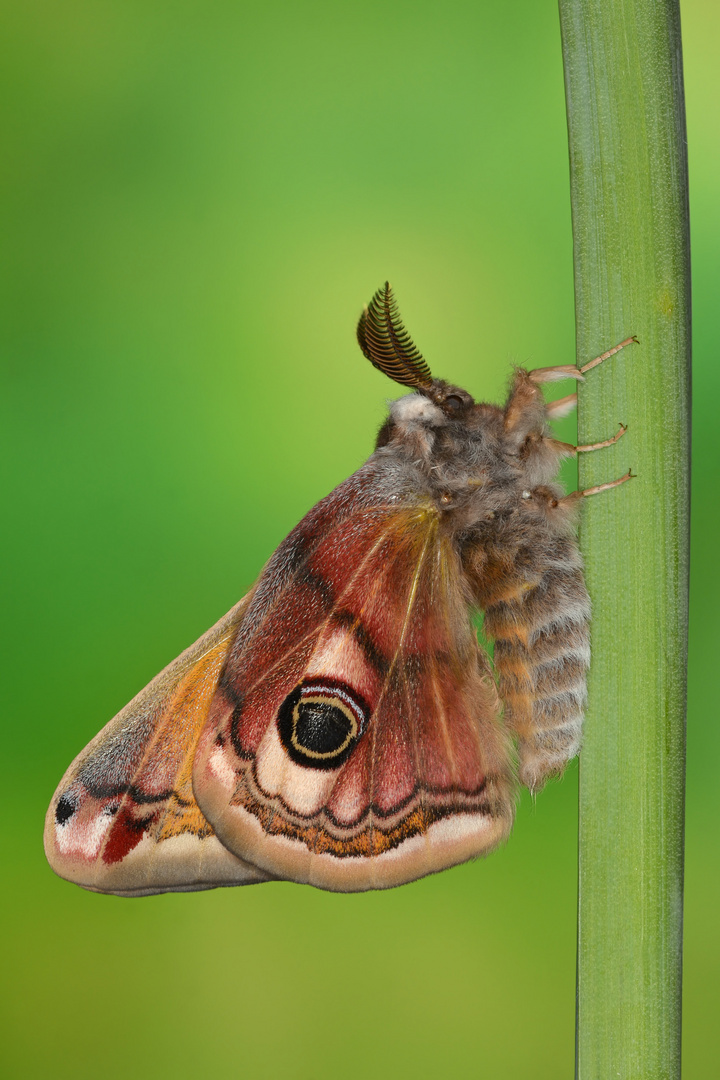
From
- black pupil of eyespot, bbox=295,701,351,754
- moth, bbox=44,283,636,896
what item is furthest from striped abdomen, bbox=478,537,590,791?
black pupil of eyespot, bbox=295,701,351,754

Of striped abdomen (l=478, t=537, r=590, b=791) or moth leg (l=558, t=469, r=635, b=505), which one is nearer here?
moth leg (l=558, t=469, r=635, b=505)

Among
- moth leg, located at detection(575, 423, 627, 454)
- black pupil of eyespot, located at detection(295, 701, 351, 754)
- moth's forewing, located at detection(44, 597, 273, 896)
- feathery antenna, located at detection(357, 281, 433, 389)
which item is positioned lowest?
moth's forewing, located at detection(44, 597, 273, 896)

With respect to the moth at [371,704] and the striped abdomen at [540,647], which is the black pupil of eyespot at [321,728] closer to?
the moth at [371,704]

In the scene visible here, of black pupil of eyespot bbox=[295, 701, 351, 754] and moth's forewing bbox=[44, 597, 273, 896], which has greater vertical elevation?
black pupil of eyespot bbox=[295, 701, 351, 754]

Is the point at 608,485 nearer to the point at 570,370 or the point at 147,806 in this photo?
the point at 570,370

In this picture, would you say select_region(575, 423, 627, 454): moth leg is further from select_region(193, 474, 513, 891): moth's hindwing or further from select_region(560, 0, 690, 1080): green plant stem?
select_region(193, 474, 513, 891): moth's hindwing

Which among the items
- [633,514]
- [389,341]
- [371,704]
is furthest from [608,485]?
[371,704]
